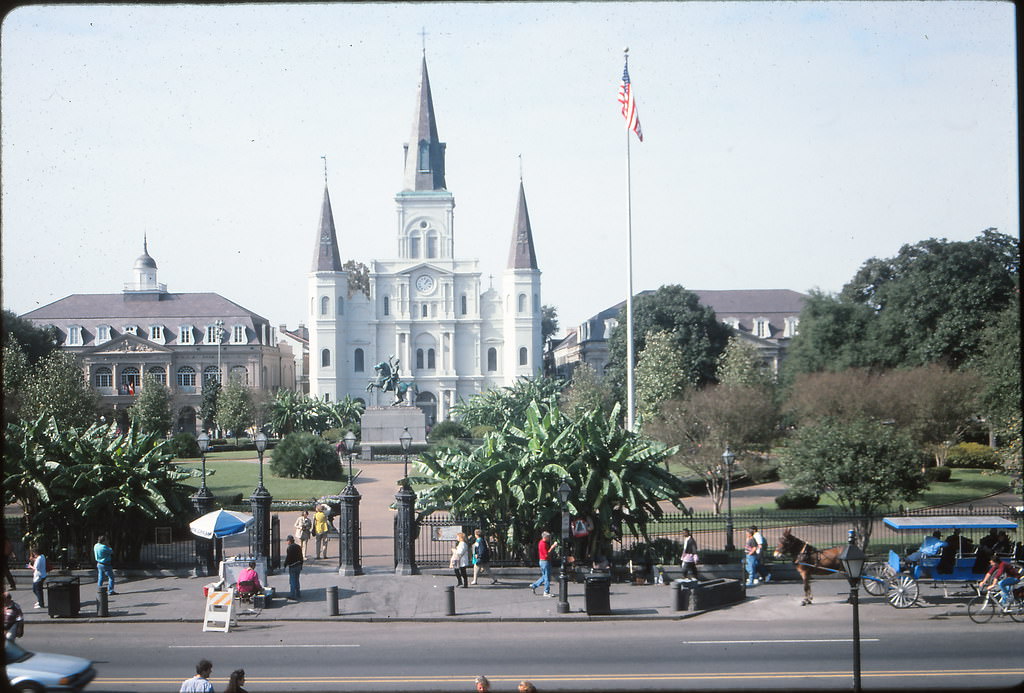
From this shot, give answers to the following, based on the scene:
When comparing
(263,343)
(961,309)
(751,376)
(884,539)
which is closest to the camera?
(884,539)

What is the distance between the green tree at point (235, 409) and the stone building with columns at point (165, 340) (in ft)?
36.2

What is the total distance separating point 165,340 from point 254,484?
147 feet

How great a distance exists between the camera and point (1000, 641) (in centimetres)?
1496

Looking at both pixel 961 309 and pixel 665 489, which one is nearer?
pixel 665 489

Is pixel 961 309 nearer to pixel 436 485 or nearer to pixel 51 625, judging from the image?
pixel 436 485

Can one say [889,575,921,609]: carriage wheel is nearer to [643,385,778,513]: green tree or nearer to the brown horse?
the brown horse

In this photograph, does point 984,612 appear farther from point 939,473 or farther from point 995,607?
point 939,473

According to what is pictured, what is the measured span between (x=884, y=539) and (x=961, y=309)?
66.9 feet

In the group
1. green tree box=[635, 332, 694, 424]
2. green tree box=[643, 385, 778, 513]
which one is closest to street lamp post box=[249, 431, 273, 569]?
green tree box=[643, 385, 778, 513]

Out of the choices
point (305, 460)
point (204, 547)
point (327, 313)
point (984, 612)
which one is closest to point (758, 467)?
point (984, 612)

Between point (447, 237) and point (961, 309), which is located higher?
point (447, 237)

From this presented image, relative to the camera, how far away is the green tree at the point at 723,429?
31.6 metres

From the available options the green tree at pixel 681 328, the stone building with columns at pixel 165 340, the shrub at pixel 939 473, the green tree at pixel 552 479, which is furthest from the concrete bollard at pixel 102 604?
the stone building with columns at pixel 165 340

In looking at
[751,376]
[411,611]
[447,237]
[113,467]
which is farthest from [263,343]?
[411,611]
